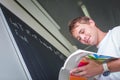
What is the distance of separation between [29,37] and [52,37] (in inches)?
35.3

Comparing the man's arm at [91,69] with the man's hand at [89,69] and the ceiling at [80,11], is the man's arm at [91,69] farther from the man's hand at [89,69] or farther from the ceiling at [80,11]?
the ceiling at [80,11]

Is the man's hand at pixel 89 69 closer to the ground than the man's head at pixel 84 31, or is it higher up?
closer to the ground

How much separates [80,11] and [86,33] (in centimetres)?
180

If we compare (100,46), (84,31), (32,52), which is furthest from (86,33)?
(32,52)

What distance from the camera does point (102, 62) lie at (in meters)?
1.00

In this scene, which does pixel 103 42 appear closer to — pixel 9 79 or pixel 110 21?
pixel 9 79

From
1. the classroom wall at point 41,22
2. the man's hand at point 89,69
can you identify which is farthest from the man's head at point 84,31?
the classroom wall at point 41,22

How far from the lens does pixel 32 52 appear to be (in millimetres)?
1813

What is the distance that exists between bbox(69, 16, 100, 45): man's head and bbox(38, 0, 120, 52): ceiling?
139cm

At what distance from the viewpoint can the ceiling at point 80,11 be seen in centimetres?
284

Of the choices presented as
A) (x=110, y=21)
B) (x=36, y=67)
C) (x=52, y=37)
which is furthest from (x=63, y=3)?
(x=36, y=67)

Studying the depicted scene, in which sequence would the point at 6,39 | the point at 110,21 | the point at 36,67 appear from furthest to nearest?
the point at 110,21 < the point at 36,67 < the point at 6,39

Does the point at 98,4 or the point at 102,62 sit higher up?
the point at 98,4

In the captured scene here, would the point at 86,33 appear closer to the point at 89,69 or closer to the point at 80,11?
the point at 89,69
